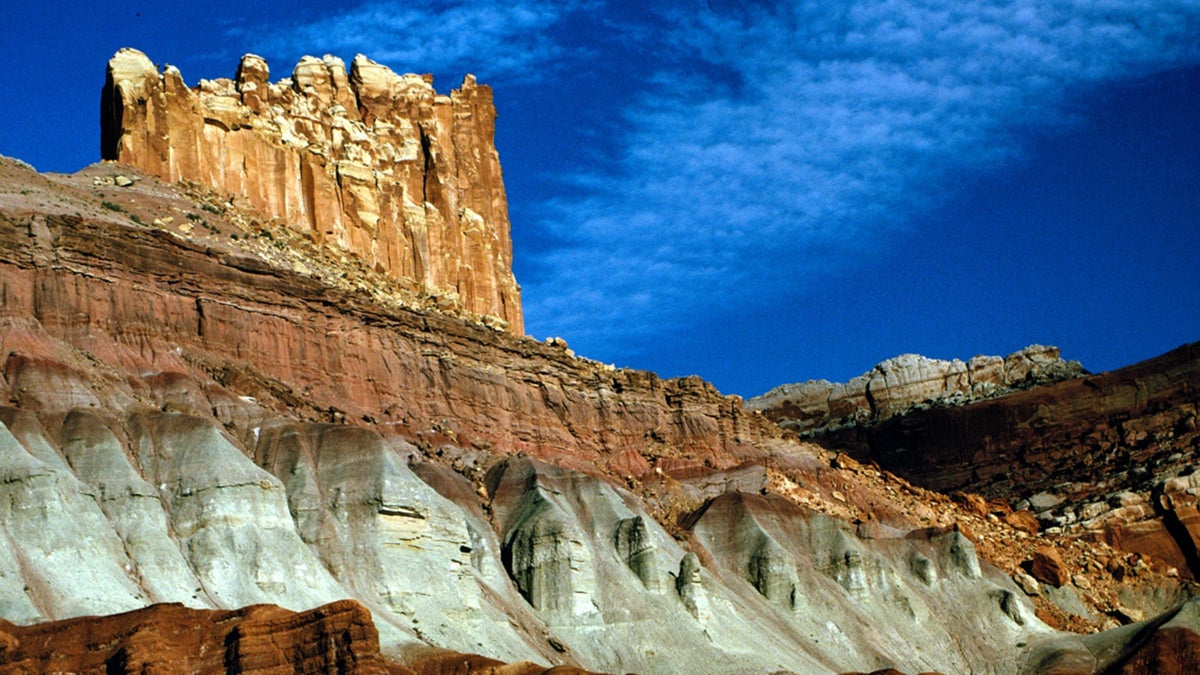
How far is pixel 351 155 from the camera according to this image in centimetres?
11344

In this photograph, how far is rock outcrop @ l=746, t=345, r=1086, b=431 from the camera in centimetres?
15288

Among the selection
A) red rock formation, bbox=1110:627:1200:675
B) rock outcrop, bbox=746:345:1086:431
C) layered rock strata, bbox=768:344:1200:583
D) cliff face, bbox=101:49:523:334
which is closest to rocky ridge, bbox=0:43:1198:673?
red rock formation, bbox=1110:627:1200:675

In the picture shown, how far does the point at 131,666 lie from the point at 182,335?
31.7 m

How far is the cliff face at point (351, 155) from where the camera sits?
10156cm

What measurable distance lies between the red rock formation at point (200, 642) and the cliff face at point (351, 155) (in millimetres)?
50970

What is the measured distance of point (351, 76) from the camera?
12144cm

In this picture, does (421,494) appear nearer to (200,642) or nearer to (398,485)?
(398,485)

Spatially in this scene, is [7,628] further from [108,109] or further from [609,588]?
[108,109]

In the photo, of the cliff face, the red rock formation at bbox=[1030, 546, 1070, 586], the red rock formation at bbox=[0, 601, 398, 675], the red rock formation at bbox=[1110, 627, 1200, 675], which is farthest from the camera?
the red rock formation at bbox=[1030, 546, 1070, 586]

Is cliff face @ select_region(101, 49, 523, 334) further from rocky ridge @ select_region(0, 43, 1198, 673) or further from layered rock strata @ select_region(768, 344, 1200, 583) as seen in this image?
layered rock strata @ select_region(768, 344, 1200, 583)

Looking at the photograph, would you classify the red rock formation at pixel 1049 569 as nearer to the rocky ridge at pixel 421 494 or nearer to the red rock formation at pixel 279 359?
the rocky ridge at pixel 421 494

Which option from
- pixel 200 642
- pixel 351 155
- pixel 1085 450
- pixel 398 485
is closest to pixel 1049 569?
pixel 1085 450

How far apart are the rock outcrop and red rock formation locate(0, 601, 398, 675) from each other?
4039 inches

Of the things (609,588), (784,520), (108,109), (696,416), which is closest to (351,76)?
(108,109)
